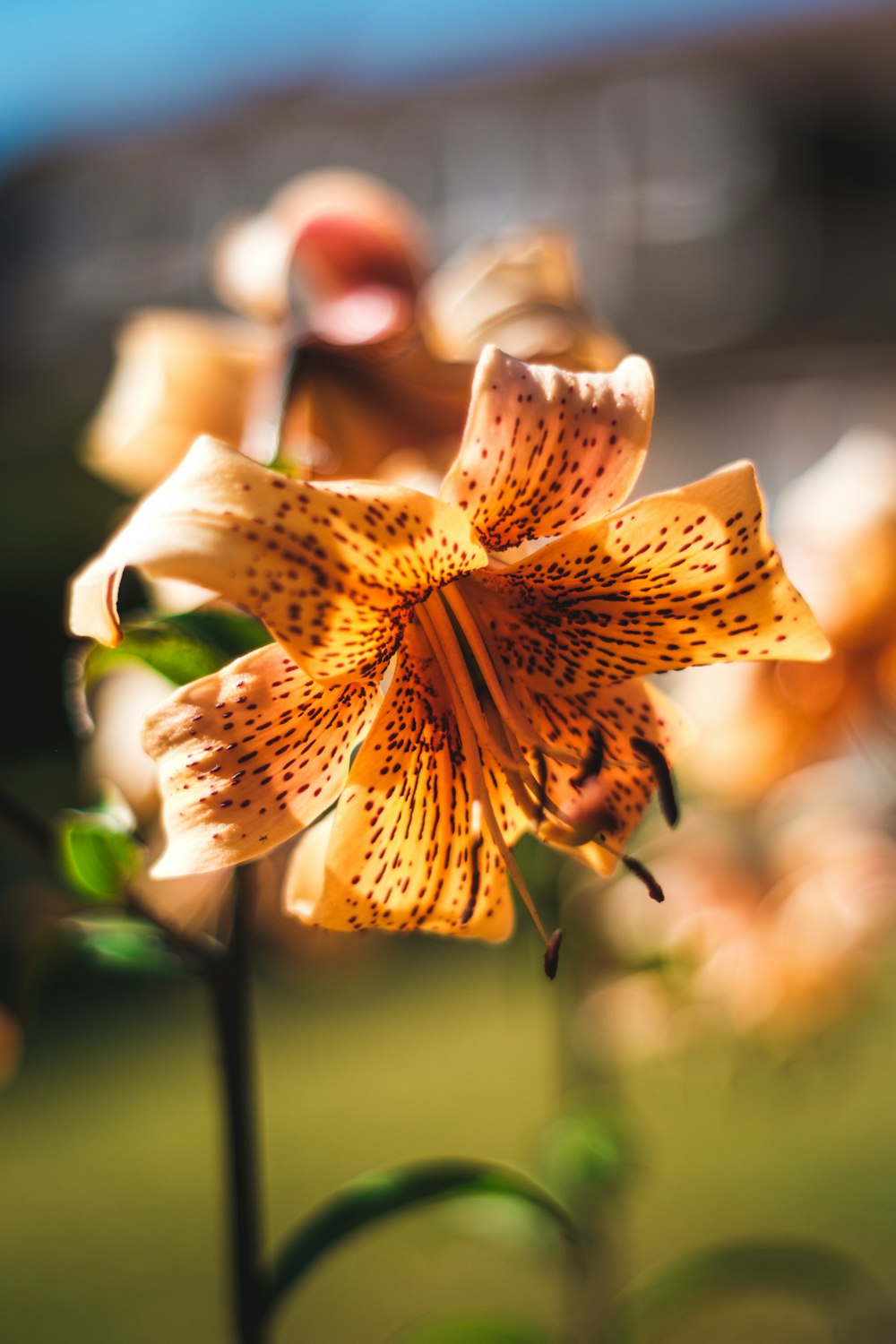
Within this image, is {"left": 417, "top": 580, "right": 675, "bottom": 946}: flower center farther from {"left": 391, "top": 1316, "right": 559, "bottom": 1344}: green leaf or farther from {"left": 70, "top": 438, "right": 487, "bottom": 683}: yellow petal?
{"left": 391, "top": 1316, "right": 559, "bottom": 1344}: green leaf

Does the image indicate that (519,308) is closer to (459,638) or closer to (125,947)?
(459,638)

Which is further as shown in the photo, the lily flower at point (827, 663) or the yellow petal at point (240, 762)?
the lily flower at point (827, 663)

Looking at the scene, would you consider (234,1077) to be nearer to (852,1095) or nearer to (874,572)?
(874,572)

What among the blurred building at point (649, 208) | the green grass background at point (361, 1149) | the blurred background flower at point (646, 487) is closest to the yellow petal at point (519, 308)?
the blurred background flower at point (646, 487)

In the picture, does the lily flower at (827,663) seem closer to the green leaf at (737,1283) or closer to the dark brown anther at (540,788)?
the green leaf at (737,1283)

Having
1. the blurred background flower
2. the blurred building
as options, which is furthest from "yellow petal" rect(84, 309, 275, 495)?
the blurred building

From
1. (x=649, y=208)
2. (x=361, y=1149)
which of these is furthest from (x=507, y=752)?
(x=649, y=208)

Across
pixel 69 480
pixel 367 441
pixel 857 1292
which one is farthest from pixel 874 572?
pixel 69 480
